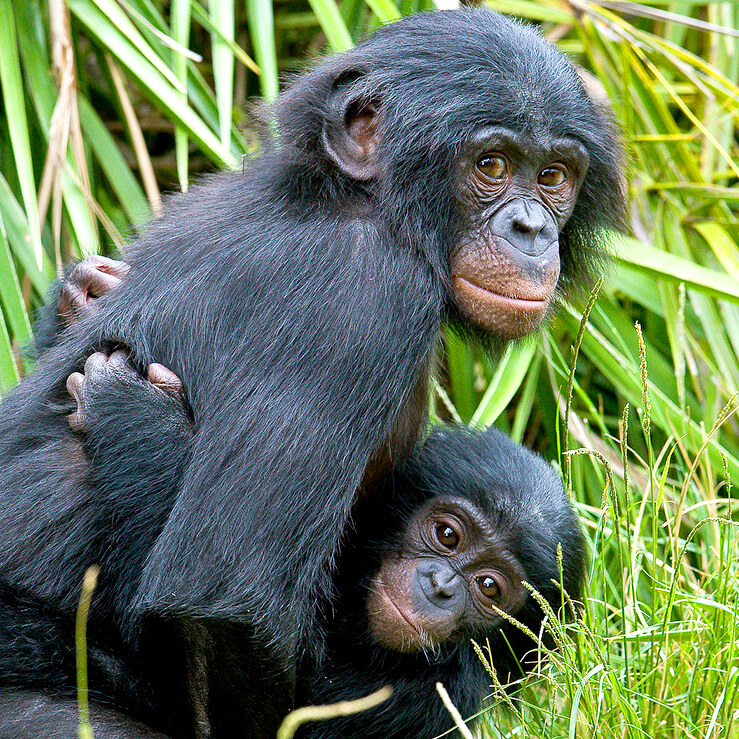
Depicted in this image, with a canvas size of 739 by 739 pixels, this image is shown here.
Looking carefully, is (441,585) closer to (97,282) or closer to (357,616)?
(357,616)

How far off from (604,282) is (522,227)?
138 centimetres

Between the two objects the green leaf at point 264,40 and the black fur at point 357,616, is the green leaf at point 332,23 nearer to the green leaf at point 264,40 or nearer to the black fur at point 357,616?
the green leaf at point 264,40

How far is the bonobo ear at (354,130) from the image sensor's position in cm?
351

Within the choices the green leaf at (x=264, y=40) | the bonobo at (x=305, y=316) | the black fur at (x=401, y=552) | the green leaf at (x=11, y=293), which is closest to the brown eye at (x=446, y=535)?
the black fur at (x=401, y=552)

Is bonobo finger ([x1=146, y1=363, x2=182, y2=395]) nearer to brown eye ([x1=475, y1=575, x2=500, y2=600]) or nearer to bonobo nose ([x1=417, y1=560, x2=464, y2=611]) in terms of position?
bonobo nose ([x1=417, y1=560, x2=464, y2=611])

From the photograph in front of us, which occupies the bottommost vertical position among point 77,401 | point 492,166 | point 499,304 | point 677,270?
point 677,270

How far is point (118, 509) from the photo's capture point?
335 cm

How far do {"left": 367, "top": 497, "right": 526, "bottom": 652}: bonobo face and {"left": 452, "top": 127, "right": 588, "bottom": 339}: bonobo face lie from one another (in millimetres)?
792

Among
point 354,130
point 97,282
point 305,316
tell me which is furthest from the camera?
point 97,282

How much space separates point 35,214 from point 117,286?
0.75 meters

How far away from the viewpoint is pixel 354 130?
141 inches

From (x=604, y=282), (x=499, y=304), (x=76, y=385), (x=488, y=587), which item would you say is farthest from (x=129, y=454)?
(x=604, y=282)

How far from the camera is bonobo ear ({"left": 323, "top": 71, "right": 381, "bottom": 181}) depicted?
3510 millimetres

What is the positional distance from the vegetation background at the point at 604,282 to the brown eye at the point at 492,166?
1.81 ft
